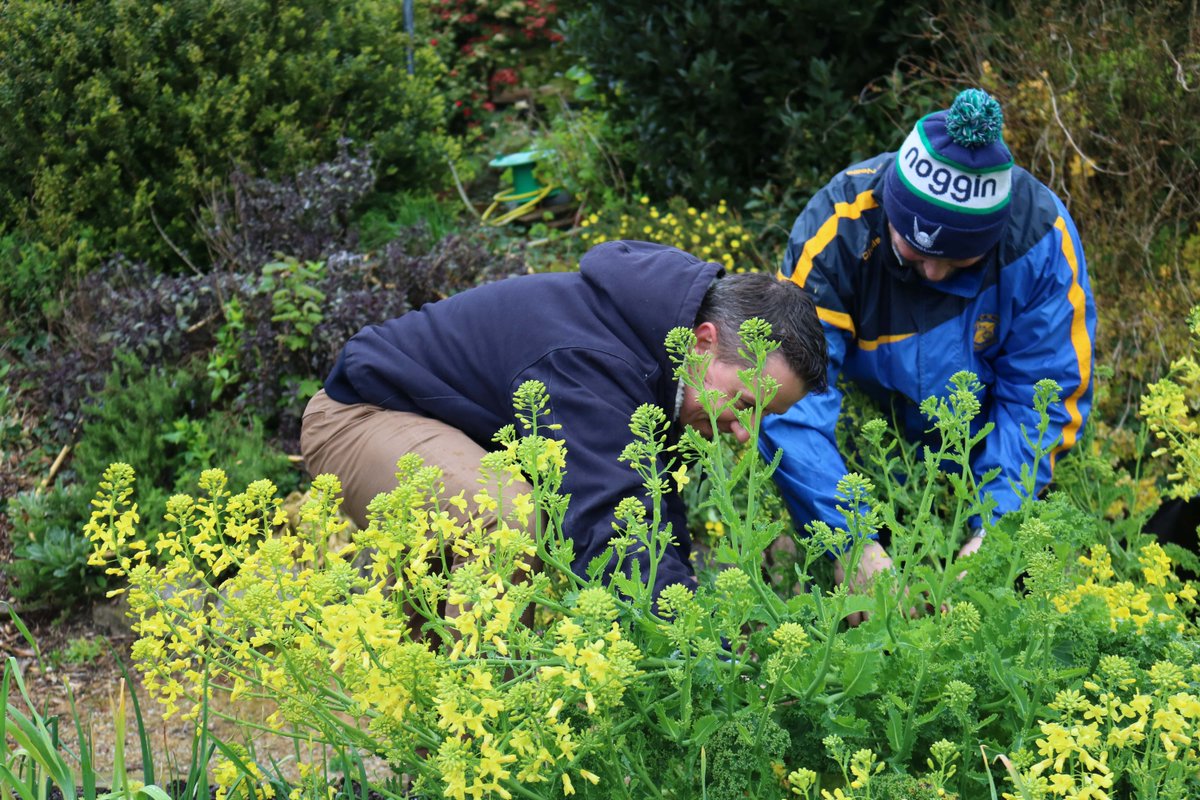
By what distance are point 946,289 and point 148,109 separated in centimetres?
353

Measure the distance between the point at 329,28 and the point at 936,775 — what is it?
16.6 feet

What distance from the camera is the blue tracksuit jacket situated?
3363mm

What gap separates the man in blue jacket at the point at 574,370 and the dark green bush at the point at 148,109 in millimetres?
2406

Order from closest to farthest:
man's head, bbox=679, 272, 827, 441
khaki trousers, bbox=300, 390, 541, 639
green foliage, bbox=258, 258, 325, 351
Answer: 1. man's head, bbox=679, 272, 827, 441
2. khaki trousers, bbox=300, 390, 541, 639
3. green foliage, bbox=258, 258, 325, 351

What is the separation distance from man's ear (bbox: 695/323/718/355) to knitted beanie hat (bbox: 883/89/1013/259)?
787 mm

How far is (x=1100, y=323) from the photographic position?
4.40m

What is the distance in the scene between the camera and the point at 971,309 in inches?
137

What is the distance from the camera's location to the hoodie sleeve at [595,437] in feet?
7.86

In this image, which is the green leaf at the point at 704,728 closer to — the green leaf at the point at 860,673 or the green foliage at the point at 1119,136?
the green leaf at the point at 860,673

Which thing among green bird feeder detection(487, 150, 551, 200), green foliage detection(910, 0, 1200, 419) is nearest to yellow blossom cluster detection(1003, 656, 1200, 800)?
green foliage detection(910, 0, 1200, 419)

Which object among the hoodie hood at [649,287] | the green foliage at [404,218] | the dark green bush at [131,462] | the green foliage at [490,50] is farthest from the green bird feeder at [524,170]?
the hoodie hood at [649,287]

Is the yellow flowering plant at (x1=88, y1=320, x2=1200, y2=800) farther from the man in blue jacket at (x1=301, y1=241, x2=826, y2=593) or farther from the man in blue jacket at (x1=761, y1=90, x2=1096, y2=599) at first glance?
the man in blue jacket at (x1=761, y1=90, x2=1096, y2=599)

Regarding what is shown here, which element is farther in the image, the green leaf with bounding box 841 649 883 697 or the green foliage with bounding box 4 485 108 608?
the green foliage with bounding box 4 485 108 608

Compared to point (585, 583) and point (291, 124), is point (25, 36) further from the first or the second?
point (585, 583)
